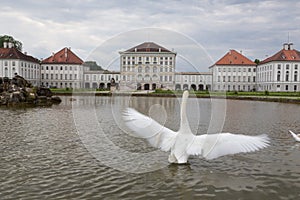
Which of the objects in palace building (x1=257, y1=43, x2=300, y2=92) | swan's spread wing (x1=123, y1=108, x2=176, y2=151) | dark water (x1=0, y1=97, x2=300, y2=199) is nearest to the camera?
dark water (x1=0, y1=97, x2=300, y2=199)

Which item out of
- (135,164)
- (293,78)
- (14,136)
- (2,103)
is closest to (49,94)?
(2,103)

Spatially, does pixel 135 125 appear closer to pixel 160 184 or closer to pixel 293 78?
pixel 160 184

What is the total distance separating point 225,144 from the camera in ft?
19.9

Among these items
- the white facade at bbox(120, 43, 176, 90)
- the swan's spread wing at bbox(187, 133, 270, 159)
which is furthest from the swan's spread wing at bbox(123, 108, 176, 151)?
the white facade at bbox(120, 43, 176, 90)

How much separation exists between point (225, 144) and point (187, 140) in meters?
0.87

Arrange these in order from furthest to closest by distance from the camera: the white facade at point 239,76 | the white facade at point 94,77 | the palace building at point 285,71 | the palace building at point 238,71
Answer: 1. the palace building at point 238,71
2. the white facade at point 239,76
3. the palace building at point 285,71
4. the white facade at point 94,77

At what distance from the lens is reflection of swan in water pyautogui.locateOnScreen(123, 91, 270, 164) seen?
5.99 m

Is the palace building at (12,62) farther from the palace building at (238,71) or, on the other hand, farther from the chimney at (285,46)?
the chimney at (285,46)

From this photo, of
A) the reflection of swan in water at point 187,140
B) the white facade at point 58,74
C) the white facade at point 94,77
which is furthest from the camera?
the white facade at point 58,74

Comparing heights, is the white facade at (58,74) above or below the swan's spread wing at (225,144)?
above

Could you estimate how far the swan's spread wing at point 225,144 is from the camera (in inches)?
232

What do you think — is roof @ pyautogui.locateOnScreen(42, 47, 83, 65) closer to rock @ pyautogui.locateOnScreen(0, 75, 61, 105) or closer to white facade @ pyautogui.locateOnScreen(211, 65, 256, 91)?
white facade @ pyautogui.locateOnScreen(211, 65, 256, 91)

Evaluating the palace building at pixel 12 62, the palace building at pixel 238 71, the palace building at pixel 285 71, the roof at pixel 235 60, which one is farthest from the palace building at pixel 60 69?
the palace building at pixel 285 71

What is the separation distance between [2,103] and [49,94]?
24.1 ft
